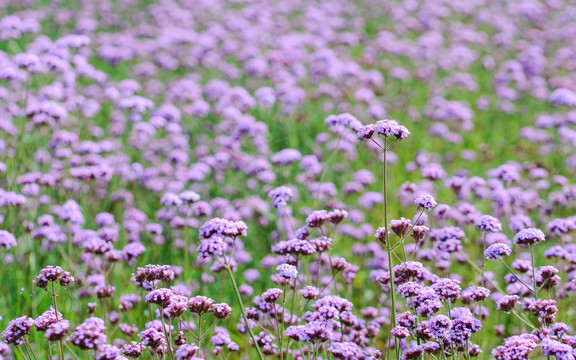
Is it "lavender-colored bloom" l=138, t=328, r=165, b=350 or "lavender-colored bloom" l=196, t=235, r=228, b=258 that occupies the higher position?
"lavender-colored bloom" l=196, t=235, r=228, b=258

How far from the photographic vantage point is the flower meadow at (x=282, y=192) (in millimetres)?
3893

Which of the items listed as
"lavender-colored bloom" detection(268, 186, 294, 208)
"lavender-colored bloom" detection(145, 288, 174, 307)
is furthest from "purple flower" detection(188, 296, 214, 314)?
"lavender-colored bloom" detection(268, 186, 294, 208)

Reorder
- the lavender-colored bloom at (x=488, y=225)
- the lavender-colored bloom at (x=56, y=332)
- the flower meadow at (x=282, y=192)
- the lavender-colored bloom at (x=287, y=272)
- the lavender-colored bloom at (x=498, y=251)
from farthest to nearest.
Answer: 1. the lavender-colored bloom at (x=488, y=225)
2. the lavender-colored bloom at (x=498, y=251)
3. the flower meadow at (x=282, y=192)
4. the lavender-colored bloom at (x=287, y=272)
5. the lavender-colored bloom at (x=56, y=332)

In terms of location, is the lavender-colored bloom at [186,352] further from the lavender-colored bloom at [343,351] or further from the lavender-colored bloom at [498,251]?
the lavender-colored bloom at [498,251]

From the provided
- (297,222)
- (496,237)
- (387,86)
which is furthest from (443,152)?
(496,237)

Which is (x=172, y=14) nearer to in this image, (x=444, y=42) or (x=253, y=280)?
(x=444, y=42)

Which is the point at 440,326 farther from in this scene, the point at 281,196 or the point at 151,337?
the point at 281,196

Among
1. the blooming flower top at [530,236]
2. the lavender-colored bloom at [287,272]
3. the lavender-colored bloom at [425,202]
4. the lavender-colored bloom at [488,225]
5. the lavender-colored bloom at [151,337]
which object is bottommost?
the lavender-colored bloom at [488,225]

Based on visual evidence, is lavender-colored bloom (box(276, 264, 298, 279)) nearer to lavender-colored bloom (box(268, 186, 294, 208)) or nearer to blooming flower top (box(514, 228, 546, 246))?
lavender-colored bloom (box(268, 186, 294, 208))

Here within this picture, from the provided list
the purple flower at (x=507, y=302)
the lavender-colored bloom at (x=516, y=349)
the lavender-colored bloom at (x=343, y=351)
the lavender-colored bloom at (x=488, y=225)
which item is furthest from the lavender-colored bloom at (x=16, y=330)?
the lavender-colored bloom at (x=488, y=225)

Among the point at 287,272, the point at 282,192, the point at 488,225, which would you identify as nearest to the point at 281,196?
the point at 282,192

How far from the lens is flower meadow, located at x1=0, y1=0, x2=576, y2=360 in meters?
3.89

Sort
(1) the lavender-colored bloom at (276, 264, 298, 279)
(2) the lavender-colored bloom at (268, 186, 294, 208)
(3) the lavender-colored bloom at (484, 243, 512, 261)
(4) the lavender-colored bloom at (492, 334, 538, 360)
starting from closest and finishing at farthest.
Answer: (4) the lavender-colored bloom at (492, 334, 538, 360), (1) the lavender-colored bloom at (276, 264, 298, 279), (3) the lavender-colored bloom at (484, 243, 512, 261), (2) the lavender-colored bloom at (268, 186, 294, 208)

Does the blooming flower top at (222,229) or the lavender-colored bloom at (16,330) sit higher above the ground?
the blooming flower top at (222,229)
